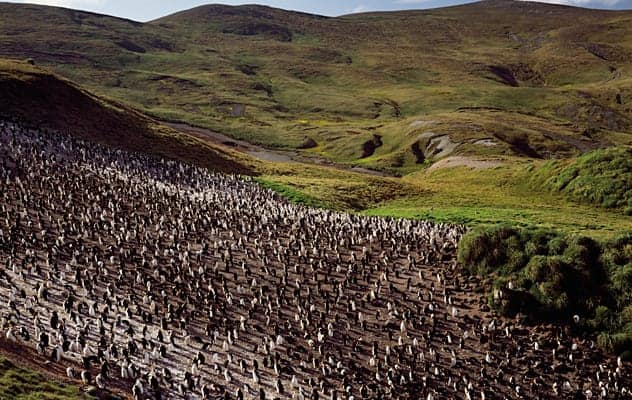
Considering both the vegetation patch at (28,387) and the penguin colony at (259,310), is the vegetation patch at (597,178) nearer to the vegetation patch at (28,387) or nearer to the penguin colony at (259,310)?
the penguin colony at (259,310)

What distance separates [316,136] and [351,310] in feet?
374

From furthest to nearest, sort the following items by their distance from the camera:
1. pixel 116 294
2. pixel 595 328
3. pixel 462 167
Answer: pixel 462 167 < pixel 116 294 < pixel 595 328

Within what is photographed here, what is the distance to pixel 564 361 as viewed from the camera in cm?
2247

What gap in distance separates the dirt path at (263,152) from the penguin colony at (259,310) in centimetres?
6514

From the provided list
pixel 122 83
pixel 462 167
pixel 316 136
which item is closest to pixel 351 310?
pixel 462 167

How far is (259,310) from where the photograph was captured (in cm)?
2555

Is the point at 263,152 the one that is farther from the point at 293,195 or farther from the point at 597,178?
the point at 597,178

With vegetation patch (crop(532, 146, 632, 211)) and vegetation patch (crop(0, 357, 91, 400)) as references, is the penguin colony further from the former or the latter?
vegetation patch (crop(532, 146, 632, 211))

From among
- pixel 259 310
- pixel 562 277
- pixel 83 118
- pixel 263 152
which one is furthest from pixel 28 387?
pixel 263 152

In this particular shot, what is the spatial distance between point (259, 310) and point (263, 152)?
9496 centimetres

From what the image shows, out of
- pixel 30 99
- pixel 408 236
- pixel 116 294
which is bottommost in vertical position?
pixel 116 294

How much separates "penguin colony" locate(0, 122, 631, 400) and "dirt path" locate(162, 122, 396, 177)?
214ft

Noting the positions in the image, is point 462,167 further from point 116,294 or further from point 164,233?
point 116,294

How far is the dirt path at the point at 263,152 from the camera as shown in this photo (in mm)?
105550
